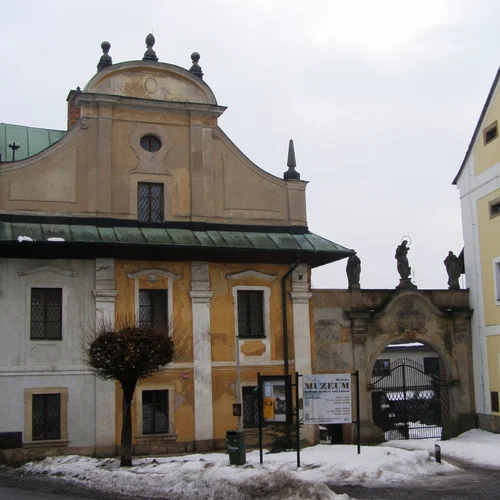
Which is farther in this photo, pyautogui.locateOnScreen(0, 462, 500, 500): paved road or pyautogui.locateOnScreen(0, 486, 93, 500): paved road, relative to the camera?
pyautogui.locateOnScreen(0, 462, 500, 500): paved road

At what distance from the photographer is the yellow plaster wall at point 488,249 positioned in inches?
1069

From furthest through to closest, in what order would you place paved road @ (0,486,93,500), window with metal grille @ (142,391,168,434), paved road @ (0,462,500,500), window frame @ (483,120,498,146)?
1. window frame @ (483,120,498,146)
2. window with metal grille @ (142,391,168,434)
3. paved road @ (0,462,500,500)
4. paved road @ (0,486,93,500)

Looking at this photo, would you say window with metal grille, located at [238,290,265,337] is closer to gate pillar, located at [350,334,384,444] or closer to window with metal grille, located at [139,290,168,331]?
window with metal grille, located at [139,290,168,331]

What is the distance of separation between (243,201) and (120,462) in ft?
31.1

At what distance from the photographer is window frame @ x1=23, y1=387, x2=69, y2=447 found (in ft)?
73.4

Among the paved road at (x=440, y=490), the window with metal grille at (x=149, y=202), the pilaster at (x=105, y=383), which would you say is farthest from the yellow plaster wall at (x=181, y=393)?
the paved road at (x=440, y=490)

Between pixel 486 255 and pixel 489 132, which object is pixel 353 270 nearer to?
pixel 486 255

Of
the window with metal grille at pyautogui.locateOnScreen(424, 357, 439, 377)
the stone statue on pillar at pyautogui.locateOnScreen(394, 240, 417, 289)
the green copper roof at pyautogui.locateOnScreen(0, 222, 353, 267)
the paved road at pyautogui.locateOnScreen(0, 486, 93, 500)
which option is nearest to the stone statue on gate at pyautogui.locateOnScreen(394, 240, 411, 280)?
the stone statue on pillar at pyautogui.locateOnScreen(394, 240, 417, 289)

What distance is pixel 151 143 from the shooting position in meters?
25.4

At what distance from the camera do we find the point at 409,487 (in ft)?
55.2

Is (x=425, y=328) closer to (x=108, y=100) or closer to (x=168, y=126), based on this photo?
(x=168, y=126)

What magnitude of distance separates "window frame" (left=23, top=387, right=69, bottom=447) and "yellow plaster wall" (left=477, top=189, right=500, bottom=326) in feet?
46.5

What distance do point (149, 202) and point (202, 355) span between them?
5.00 m

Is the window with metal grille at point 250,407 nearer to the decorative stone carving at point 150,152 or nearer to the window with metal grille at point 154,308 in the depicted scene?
the window with metal grille at point 154,308
